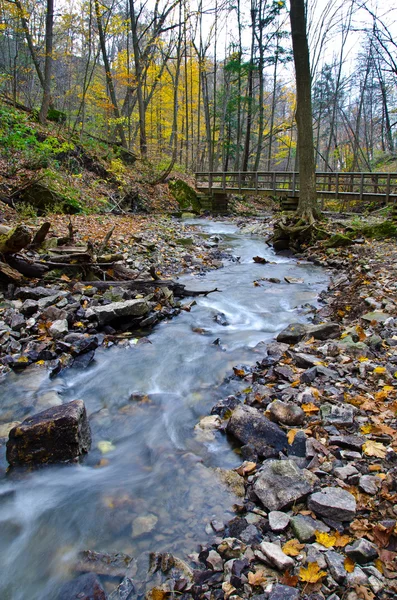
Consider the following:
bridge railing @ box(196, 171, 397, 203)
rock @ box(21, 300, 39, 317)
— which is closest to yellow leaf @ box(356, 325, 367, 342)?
rock @ box(21, 300, 39, 317)

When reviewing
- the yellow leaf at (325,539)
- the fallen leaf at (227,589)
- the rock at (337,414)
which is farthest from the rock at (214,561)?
the rock at (337,414)

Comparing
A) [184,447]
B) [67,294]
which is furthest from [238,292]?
[184,447]

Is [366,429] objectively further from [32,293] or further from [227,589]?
[32,293]

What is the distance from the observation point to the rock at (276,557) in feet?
6.46

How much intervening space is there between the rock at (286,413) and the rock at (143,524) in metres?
1.24

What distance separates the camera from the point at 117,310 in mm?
5609

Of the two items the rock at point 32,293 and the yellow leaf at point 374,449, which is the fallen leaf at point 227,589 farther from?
the rock at point 32,293

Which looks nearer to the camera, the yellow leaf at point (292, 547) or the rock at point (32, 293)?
the yellow leaf at point (292, 547)

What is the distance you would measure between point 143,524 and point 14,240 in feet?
15.4

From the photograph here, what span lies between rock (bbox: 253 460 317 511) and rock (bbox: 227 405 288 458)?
0.82 ft

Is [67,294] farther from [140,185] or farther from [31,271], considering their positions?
[140,185]

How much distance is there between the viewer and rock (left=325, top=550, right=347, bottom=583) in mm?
1854

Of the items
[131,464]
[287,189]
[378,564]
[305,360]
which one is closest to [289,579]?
[378,564]

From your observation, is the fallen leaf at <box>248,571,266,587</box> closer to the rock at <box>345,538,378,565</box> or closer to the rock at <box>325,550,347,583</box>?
the rock at <box>325,550,347,583</box>
